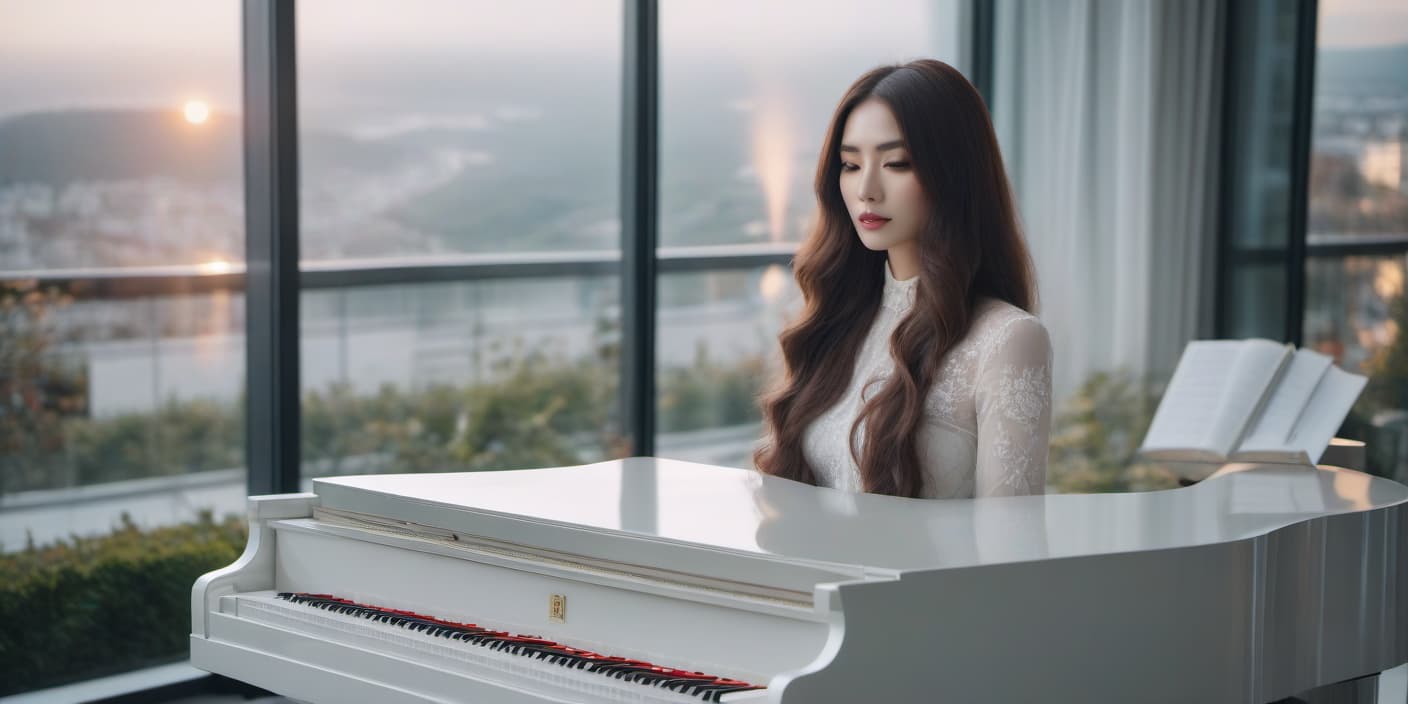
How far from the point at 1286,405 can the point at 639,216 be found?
219 cm

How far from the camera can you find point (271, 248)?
3.74m

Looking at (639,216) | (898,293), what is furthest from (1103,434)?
(898,293)

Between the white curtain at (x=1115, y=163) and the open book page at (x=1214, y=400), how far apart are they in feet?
6.65

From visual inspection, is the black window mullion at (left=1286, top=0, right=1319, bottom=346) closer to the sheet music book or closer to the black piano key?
the sheet music book

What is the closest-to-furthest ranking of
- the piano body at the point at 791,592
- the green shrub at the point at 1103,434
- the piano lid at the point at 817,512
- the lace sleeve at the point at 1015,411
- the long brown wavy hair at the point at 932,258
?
the piano body at the point at 791,592, the piano lid at the point at 817,512, the lace sleeve at the point at 1015,411, the long brown wavy hair at the point at 932,258, the green shrub at the point at 1103,434

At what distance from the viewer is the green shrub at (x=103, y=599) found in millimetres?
3400

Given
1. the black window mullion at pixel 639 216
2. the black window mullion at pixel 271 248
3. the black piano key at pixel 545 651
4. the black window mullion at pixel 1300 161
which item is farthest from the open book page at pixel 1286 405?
the black window mullion at pixel 271 248

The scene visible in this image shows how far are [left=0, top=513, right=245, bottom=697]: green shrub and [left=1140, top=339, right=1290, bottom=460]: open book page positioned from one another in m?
2.37

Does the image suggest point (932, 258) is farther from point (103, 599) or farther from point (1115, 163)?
point (1115, 163)

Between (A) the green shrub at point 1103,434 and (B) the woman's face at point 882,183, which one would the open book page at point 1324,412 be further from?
(A) the green shrub at point 1103,434

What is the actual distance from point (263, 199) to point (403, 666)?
2.04 m

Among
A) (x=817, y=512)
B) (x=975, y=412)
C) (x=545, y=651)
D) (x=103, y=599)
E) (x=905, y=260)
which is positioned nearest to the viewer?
(x=545, y=651)

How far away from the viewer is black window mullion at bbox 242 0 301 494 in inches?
145

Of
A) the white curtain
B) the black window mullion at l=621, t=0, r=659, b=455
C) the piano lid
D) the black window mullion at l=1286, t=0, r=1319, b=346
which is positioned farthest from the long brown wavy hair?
the white curtain
